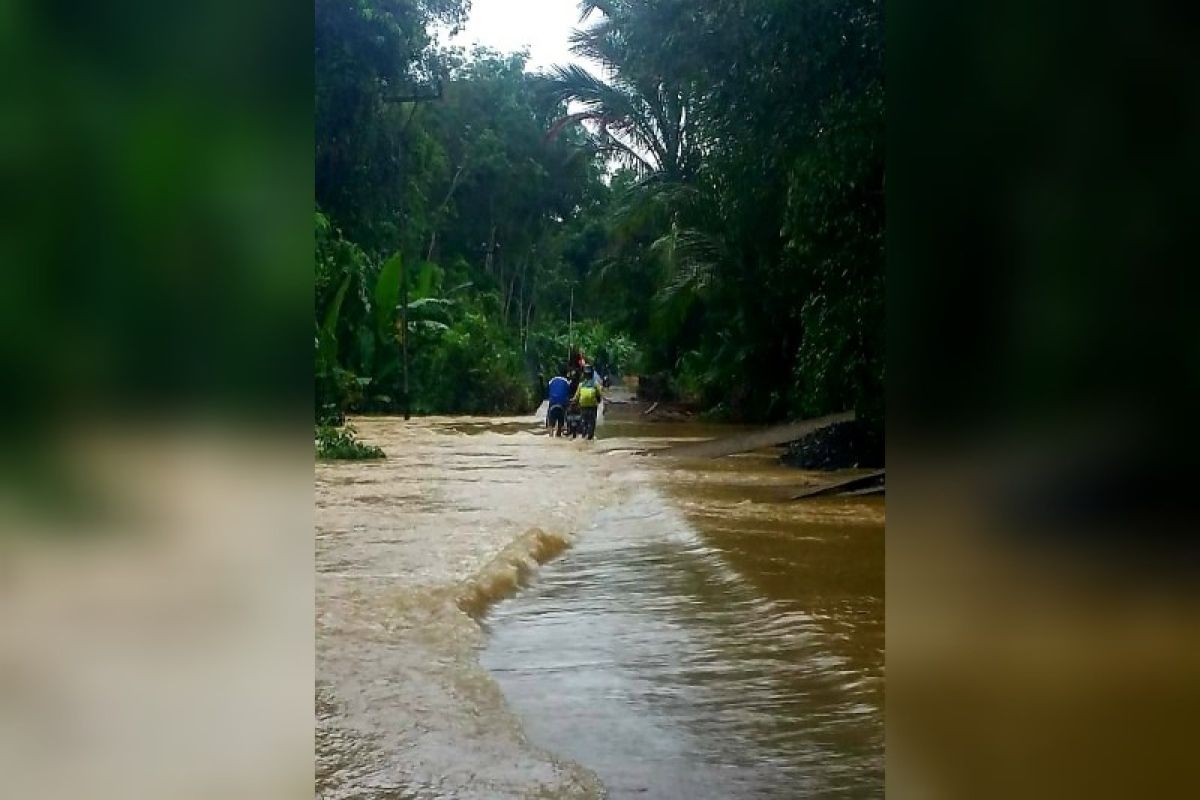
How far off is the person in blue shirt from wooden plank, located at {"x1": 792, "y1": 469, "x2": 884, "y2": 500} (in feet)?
5.31

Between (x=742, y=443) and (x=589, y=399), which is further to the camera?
(x=742, y=443)

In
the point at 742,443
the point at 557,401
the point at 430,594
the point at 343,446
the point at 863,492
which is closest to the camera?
the point at 430,594

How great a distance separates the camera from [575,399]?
6449 millimetres

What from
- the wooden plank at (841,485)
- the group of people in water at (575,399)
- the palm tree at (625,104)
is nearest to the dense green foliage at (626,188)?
the palm tree at (625,104)

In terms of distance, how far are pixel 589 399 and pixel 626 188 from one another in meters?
2.23

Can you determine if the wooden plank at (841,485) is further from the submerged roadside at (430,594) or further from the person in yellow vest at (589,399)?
the person in yellow vest at (589,399)

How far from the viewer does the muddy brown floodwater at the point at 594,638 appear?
2.29 meters

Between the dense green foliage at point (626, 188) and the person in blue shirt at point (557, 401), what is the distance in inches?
11.8

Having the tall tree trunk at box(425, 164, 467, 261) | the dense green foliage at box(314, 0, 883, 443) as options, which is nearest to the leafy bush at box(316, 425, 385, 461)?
the dense green foliage at box(314, 0, 883, 443)

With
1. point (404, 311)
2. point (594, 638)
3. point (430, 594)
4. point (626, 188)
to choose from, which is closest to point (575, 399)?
point (404, 311)

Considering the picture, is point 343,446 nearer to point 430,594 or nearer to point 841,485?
point 430,594
